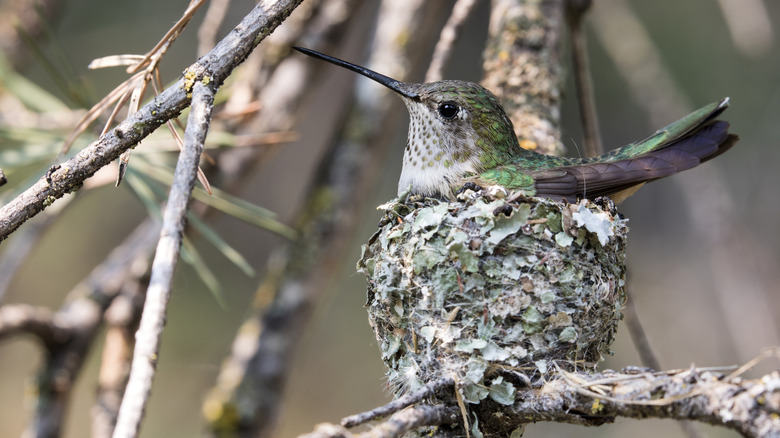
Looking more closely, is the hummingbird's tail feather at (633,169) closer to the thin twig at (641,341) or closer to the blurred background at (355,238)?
the thin twig at (641,341)

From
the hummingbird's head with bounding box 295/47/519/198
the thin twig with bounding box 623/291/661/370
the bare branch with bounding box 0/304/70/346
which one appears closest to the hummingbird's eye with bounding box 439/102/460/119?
the hummingbird's head with bounding box 295/47/519/198

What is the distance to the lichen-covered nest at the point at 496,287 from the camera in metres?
2.09

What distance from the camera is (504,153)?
2850mm

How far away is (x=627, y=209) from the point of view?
716 centimetres

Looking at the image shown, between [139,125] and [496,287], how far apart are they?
1189 millimetres

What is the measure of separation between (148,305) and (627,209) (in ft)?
21.6

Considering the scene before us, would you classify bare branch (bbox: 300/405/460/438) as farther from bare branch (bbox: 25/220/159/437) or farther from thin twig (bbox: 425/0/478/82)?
bare branch (bbox: 25/220/159/437)

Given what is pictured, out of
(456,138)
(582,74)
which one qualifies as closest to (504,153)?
(456,138)

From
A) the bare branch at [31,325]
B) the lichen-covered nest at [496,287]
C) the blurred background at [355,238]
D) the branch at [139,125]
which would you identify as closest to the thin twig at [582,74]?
the lichen-covered nest at [496,287]

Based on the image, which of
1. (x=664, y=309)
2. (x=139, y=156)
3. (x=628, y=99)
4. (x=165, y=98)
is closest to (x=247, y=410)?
(x=139, y=156)

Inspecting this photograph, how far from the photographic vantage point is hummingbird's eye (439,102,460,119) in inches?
113

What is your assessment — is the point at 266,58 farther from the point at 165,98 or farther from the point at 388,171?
the point at 388,171

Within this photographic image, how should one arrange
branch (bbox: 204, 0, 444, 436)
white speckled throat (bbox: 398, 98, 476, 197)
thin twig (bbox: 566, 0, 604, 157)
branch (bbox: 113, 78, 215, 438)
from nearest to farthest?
1. branch (bbox: 113, 78, 215, 438)
2. white speckled throat (bbox: 398, 98, 476, 197)
3. thin twig (bbox: 566, 0, 604, 157)
4. branch (bbox: 204, 0, 444, 436)

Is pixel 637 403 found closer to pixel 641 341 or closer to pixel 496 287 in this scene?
pixel 496 287
